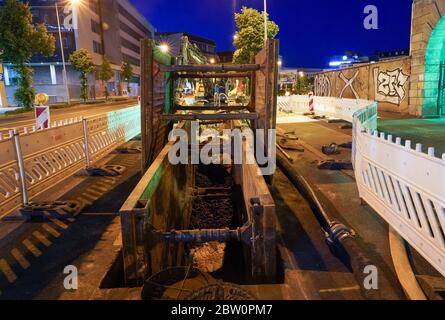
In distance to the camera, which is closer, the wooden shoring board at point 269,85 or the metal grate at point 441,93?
the wooden shoring board at point 269,85

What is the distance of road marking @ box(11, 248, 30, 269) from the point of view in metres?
4.52

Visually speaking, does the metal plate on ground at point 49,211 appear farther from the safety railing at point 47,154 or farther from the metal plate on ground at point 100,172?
the metal plate on ground at point 100,172

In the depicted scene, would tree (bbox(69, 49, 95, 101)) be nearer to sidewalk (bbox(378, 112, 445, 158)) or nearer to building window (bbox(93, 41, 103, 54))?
building window (bbox(93, 41, 103, 54))

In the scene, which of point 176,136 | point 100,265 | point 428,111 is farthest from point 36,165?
point 428,111

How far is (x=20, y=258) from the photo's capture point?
15.5ft

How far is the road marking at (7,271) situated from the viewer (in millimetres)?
4164

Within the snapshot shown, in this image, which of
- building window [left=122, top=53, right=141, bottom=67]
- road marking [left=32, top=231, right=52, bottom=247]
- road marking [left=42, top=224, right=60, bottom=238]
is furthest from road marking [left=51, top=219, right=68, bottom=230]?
building window [left=122, top=53, right=141, bottom=67]

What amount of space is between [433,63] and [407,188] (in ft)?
55.2

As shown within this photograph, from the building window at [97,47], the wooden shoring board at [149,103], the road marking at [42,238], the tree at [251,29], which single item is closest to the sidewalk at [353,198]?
the wooden shoring board at [149,103]

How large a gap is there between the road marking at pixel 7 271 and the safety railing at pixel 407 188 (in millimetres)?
Answer: 4569

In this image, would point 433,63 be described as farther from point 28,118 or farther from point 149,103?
point 28,118

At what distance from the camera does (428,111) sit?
61.4ft

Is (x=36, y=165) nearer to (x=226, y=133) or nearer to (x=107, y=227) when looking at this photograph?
(x=107, y=227)

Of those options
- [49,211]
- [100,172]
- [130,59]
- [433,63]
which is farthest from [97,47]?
[49,211]
